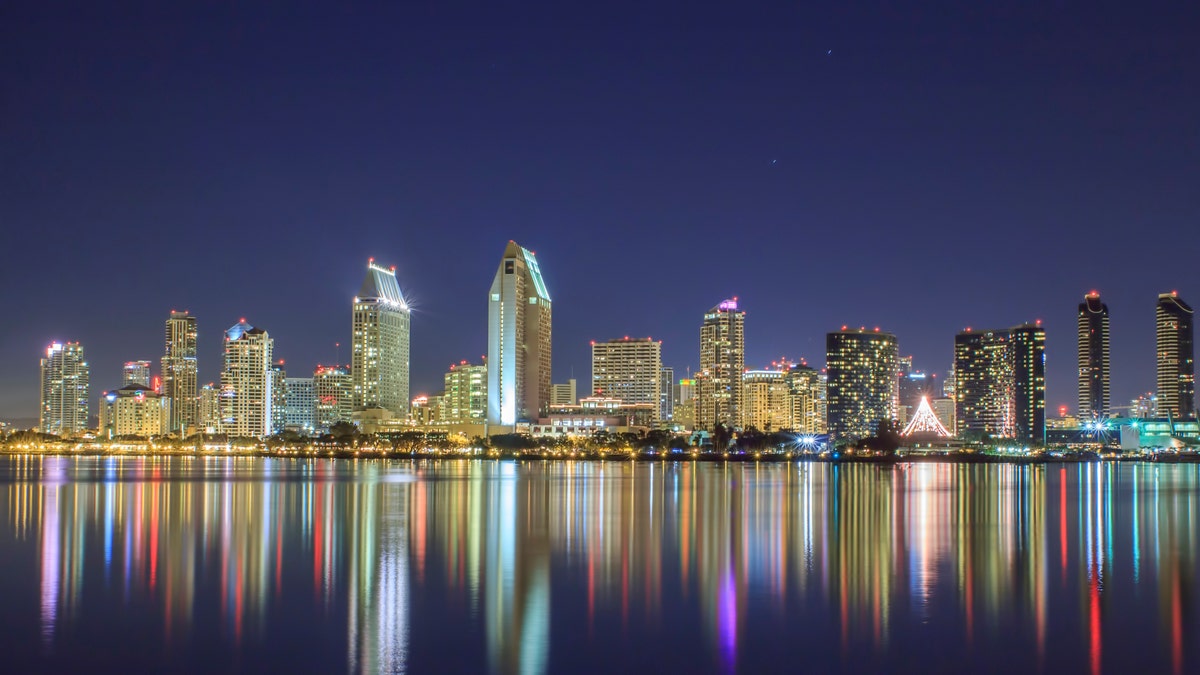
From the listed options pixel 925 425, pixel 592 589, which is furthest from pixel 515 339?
pixel 592 589

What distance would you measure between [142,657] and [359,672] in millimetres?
4008

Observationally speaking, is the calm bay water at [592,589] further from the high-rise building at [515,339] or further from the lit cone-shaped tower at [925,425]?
the lit cone-shaped tower at [925,425]

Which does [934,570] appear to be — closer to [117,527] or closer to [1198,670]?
[1198,670]

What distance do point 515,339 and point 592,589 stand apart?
152m

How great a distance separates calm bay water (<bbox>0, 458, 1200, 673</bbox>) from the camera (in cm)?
1848

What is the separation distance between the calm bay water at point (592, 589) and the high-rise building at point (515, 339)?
5010 inches

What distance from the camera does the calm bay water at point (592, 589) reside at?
18484 mm

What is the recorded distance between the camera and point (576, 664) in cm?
1758

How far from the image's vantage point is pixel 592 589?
2520 cm

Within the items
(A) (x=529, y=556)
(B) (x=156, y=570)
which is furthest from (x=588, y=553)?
(B) (x=156, y=570)

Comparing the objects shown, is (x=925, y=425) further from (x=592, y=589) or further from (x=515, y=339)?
(x=592, y=589)

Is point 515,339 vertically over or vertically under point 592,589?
over

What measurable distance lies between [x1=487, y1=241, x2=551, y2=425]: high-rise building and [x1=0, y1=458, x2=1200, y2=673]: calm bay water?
127 m

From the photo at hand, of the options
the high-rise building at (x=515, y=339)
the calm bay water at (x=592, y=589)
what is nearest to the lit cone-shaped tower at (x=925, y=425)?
the high-rise building at (x=515, y=339)
